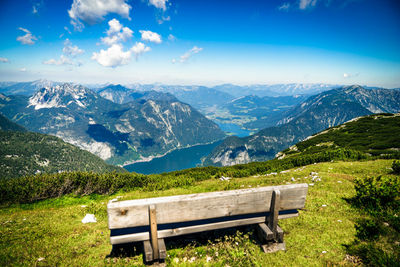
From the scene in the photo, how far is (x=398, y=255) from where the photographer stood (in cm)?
507

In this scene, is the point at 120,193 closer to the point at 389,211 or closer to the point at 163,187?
the point at 163,187

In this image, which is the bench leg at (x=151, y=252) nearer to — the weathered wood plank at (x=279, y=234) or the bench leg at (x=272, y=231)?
the bench leg at (x=272, y=231)

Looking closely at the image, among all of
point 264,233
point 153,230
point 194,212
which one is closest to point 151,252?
point 153,230

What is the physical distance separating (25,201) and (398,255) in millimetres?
18970

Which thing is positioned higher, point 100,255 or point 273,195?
point 273,195

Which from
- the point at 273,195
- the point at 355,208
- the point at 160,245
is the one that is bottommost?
the point at 355,208

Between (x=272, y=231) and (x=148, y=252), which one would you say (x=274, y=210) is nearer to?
(x=272, y=231)

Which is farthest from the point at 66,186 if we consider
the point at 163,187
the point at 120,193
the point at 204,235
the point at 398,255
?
the point at 398,255

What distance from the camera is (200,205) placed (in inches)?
207

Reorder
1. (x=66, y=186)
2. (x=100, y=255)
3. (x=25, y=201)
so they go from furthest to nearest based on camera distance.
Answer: (x=66, y=186) → (x=25, y=201) → (x=100, y=255)

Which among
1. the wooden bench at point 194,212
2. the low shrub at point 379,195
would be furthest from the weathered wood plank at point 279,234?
the low shrub at point 379,195

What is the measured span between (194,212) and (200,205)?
266 mm

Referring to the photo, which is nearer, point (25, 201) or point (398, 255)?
point (398, 255)

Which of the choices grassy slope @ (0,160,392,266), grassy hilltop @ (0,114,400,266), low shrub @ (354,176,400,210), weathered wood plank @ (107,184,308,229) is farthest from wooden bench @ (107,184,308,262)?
low shrub @ (354,176,400,210)
